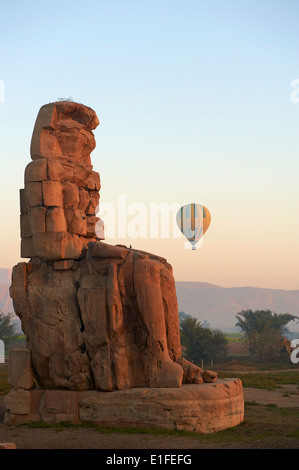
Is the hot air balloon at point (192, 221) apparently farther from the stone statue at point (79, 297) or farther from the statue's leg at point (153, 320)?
the statue's leg at point (153, 320)

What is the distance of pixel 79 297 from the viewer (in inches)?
403

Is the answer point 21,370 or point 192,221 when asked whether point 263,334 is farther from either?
point 21,370

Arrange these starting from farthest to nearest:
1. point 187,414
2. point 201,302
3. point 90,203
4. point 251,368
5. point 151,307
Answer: point 201,302 < point 251,368 < point 90,203 < point 151,307 < point 187,414

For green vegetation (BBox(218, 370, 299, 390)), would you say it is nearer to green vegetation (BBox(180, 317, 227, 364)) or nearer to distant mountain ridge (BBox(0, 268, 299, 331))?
green vegetation (BBox(180, 317, 227, 364))

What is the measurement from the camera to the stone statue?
9.90 m

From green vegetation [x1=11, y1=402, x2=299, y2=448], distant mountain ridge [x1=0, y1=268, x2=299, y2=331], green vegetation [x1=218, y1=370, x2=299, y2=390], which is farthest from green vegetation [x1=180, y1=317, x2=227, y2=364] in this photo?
distant mountain ridge [x1=0, y1=268, x2=299, y2=331]

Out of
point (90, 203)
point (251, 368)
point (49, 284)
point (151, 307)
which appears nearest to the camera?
point (151, 307)

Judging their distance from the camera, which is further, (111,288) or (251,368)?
(251,368)

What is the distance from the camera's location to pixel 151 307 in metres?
9.86

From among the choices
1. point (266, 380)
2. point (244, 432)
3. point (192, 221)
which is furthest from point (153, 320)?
Answer: point (192, 221)

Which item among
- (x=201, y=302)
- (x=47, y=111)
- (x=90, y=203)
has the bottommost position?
(x=201, y=302)
